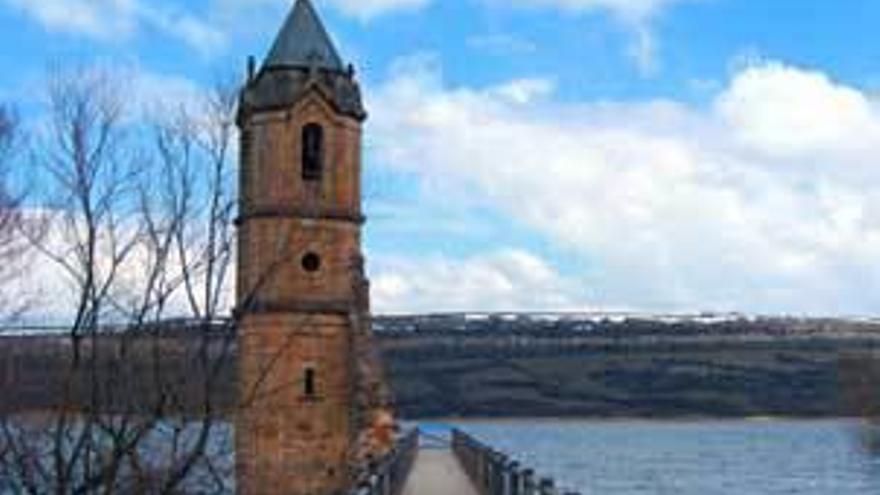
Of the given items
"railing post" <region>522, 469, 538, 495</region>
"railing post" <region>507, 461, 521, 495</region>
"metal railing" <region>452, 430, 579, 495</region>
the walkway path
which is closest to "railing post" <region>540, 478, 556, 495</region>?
"metal railing" <region>452, 430, 579, 495</region>

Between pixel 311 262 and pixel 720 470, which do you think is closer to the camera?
pixel 311 262

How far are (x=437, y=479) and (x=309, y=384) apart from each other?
15.2 ft

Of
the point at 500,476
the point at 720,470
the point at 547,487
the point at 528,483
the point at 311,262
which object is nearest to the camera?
the point at 547,487

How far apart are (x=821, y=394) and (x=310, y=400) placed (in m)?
151

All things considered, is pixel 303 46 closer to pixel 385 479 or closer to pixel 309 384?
pixel 309 384

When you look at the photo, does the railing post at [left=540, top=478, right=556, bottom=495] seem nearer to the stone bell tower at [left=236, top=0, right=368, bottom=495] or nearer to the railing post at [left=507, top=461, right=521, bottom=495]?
the railing post at [left=507, top=461, right=521, bottom=495]

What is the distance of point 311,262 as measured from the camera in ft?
106

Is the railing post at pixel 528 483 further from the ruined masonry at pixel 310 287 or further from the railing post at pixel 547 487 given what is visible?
the ruined masonry at pixel 310 287

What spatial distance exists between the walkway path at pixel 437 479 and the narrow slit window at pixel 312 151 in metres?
6.22

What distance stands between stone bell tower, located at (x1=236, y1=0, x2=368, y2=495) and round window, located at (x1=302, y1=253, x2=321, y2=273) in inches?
0.8

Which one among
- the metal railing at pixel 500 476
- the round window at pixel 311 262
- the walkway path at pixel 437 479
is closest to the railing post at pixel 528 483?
the metal railing at pixel 500 476

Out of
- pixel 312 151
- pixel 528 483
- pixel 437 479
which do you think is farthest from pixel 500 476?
pixel 437 479

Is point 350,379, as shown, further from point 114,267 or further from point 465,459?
point 114,267

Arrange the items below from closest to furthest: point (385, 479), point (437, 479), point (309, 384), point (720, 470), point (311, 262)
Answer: point (385, 479)
point (311, 262)
point (309, 384)
point (437, 479)
point (720, 470)
